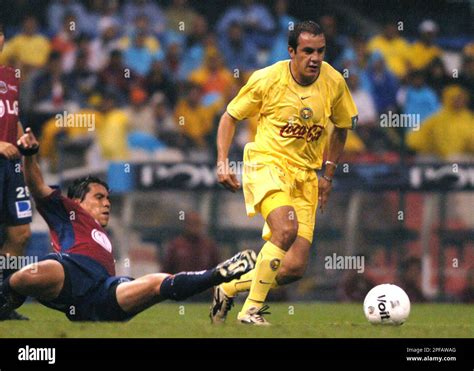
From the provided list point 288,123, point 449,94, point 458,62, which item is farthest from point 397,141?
point 288,123

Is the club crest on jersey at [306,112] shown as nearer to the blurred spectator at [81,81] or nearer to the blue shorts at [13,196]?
the blue shorts at [13,196]

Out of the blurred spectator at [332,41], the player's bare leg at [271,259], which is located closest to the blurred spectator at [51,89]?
the blurred spectator at [332,41]

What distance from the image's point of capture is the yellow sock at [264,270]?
332 inches

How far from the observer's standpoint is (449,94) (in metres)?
16.5

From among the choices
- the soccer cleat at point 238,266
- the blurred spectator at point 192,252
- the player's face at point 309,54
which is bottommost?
the blurred spectator at point 192,252

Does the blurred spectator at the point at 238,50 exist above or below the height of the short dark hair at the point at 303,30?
above

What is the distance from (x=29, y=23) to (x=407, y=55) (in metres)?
5.39

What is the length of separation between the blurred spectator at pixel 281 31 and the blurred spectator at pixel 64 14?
2603 millimetres

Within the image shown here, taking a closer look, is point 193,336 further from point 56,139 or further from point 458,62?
point 458,62

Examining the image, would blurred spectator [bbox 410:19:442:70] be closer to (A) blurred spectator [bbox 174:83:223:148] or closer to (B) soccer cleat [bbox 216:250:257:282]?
(A) blurred spectator [bbox 174:83:223:148]

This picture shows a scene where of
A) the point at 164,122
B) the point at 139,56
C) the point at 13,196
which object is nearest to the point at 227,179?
the point at 13,196

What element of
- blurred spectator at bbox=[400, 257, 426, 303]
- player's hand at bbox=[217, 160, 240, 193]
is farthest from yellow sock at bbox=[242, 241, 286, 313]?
blurred spectator at bbox=[400, 257, 426, 303]

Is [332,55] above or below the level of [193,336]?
above
